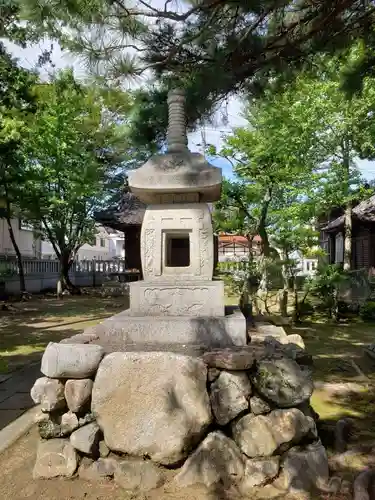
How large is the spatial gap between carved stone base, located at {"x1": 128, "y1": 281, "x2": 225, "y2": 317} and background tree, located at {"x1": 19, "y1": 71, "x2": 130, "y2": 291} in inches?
456

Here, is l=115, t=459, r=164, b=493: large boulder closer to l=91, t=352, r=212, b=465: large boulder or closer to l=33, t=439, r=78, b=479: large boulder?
l=91, t=352, r=212, b=465: large boulder

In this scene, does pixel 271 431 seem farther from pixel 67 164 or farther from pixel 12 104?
pixel 67 164

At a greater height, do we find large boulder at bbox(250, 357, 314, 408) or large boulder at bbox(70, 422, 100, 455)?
large boulder at bbox(250, 357, 314, 408)

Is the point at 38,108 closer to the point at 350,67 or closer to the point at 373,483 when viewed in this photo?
the point at 350,67

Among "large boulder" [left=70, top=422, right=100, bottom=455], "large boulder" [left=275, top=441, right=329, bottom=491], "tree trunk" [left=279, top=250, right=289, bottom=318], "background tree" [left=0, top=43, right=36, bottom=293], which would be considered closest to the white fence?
"background tree" [left=0, top=43, right=36, bottom=293]

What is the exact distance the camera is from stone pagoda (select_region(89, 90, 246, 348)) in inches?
161

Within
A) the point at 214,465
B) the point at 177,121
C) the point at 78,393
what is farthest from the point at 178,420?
the point at 177,121

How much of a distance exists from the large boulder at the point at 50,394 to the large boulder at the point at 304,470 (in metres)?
1.88

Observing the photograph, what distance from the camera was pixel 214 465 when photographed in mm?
3250

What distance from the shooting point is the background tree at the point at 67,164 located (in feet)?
51.1

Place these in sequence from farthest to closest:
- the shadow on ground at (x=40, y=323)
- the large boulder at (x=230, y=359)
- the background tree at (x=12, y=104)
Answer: the background tree at (x=12, y=104)
the shadow on ground at (x=40, y=323)
the large boulder at (x=230, y=359)

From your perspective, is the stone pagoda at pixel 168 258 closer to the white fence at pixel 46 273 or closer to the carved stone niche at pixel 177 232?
the carved stone niche at pixel 177 232

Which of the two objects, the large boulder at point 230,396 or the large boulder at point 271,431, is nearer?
the large boulder at point 271,431

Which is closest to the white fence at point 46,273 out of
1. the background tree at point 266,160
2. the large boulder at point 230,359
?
the background tree at point 266,160
